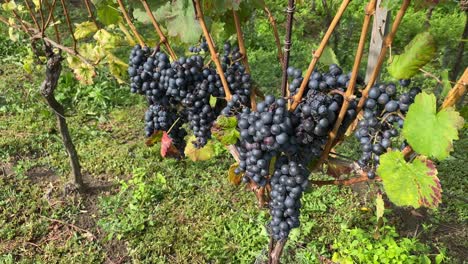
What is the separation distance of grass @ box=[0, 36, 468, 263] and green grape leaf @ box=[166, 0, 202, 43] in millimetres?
1557

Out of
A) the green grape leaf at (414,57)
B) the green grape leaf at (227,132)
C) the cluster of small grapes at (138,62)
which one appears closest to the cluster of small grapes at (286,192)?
the green grape leaf at (227,132)

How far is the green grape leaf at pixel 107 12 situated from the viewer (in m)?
1.72

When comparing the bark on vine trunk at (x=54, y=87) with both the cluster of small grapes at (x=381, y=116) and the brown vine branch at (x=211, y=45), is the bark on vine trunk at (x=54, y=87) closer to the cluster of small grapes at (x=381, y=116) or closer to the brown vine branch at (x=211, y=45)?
the brown vine branch at (x=211, y=45)

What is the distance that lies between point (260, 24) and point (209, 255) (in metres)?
4.06

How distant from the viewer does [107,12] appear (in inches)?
68.8

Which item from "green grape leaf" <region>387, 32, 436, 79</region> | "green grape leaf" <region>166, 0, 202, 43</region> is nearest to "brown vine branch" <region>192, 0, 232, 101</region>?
"green grape leaf" <region>166, 0, 202, 43</region>

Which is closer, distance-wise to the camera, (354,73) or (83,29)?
(354,73)

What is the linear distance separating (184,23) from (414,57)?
653 millimetres

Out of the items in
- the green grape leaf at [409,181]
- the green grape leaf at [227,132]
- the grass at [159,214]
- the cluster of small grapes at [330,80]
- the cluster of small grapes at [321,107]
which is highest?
the cluster of small grapes at [330,80]

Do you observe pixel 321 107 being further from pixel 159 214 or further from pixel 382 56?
pixel 159 214

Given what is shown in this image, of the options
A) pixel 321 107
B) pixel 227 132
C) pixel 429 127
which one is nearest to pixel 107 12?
pixel 227 132

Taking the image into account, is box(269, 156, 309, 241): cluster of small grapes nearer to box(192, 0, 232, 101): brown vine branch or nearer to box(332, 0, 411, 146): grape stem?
box(332, 0, 411, 146): grape stem

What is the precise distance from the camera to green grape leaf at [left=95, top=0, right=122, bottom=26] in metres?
1.72

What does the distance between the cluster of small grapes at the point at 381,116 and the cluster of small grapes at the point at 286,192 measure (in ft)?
0.73
